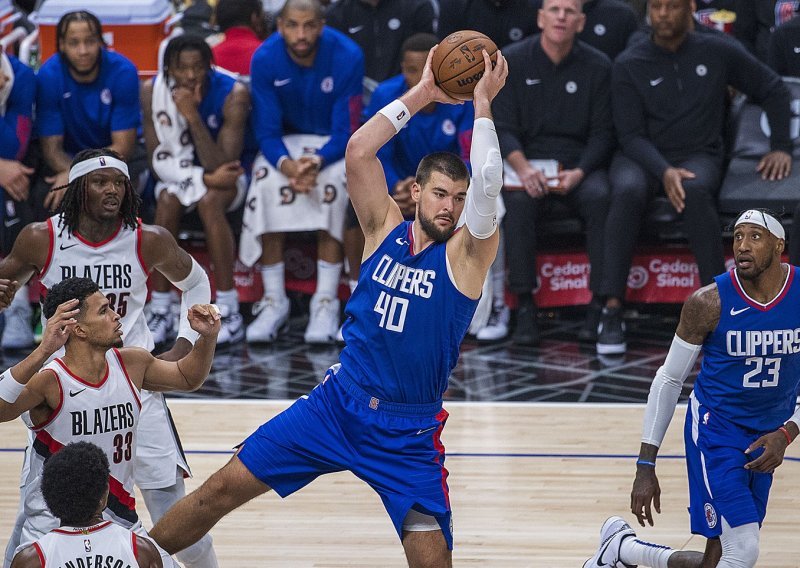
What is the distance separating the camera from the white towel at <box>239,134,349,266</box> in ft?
31.2

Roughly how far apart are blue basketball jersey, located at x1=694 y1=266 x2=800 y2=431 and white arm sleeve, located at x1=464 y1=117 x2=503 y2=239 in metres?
1.11

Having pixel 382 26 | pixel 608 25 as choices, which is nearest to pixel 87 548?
pixel 382 26

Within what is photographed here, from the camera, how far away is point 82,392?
455 centimetres

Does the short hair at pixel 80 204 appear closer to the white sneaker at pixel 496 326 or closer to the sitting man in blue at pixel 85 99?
the sitting man in blue at pixel 85 99

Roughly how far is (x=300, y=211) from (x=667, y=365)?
15.6ft

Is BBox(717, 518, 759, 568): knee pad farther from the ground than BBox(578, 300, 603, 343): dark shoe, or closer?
closer

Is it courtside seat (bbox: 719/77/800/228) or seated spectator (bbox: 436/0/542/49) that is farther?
seated spectator (bbox: 436/0/542/49)

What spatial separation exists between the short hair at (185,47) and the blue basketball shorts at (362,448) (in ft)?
16.9

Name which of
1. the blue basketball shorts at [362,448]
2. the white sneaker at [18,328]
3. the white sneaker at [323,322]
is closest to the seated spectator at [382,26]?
the white sneaker at [323,322]

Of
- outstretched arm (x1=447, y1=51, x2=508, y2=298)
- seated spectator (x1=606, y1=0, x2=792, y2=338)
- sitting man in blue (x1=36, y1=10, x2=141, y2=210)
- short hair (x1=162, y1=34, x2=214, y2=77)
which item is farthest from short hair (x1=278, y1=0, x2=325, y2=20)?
outstretched arm (x1=447, y1=51, x2=508, y2=298)

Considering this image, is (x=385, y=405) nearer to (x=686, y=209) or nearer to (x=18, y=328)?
(x=686, y=209)

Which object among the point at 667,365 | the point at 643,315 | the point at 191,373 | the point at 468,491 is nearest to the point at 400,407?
the point at 191,373

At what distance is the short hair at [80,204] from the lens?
5516mm

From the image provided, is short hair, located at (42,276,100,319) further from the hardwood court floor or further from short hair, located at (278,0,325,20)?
short hair, located at (278,0,325,20)
